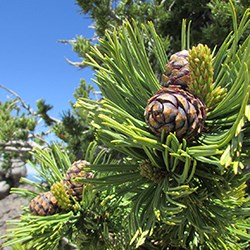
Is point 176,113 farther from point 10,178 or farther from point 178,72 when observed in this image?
point 10,178

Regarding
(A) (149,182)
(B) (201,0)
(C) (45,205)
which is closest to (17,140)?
(B) (201,0)

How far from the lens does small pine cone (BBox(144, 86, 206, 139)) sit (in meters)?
0.26

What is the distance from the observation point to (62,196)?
1.44 ft

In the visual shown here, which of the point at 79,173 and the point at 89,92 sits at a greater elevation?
the point at 89,92

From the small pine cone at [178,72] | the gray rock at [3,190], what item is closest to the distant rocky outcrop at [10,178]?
Answer: the gray rock at [3,190]

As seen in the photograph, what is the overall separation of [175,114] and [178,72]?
70mm

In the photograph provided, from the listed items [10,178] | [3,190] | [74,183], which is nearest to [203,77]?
Answer: [74,183]

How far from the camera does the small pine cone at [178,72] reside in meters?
0.31

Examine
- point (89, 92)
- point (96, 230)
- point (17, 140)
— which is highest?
point (89, 92)

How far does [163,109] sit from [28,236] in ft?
0.89

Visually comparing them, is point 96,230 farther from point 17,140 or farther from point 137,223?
point 17,140

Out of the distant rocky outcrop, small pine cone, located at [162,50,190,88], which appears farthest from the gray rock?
small pine cone, located at [162,50,190,88]

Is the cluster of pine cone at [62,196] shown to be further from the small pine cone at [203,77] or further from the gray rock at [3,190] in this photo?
the gray rock at [3,190]

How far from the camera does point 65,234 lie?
443 millimetres
